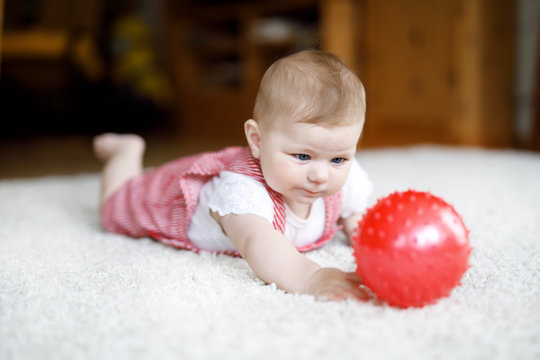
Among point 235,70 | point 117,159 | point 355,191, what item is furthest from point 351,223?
point 235,70

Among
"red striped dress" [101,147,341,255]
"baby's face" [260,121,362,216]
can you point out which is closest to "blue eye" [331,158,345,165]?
"baby's face" [260,121,362,216]

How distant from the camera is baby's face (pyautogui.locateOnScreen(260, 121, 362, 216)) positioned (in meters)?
0.68

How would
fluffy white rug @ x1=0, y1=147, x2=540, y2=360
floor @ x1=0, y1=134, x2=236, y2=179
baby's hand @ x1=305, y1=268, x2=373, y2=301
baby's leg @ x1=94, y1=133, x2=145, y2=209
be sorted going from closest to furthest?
fluffy white rug @ x1=0, y1=147, x2=540, y2=360
baby's hand @ x1=305, y1=268, x2=373, y2=301
baby's leg @ x1=94, y1=133, x2=145, y2=209
floor @ x1=0, y1=134, x2=236, y2=179

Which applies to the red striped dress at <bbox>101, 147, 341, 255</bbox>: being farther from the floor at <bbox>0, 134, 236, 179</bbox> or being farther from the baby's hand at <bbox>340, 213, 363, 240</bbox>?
the floor at <bbox>0, 134, 236, 179</bbox>

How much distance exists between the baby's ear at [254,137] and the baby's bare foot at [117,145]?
1.73 feet

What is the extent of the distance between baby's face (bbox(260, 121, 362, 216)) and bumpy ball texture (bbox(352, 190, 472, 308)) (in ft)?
0.37

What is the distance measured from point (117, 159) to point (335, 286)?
741 mm

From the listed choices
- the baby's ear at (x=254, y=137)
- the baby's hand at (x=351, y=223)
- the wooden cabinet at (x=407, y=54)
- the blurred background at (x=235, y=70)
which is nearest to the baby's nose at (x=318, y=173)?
the baby's ear at (x=254, y=137)

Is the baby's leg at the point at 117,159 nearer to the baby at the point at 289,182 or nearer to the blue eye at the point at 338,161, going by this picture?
the baby at the point at 289,182

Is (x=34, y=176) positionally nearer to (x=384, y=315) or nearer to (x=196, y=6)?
(x=384, y=315)

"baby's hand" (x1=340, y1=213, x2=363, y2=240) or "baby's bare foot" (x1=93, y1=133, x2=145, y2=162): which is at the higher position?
"baby's bare foot" (x1=93, y1=133, x2=145, y2=162)

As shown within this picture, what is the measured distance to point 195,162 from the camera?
92 centimetres

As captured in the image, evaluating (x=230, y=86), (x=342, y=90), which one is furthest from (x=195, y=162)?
(x=230, y=86)

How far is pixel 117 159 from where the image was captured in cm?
120
